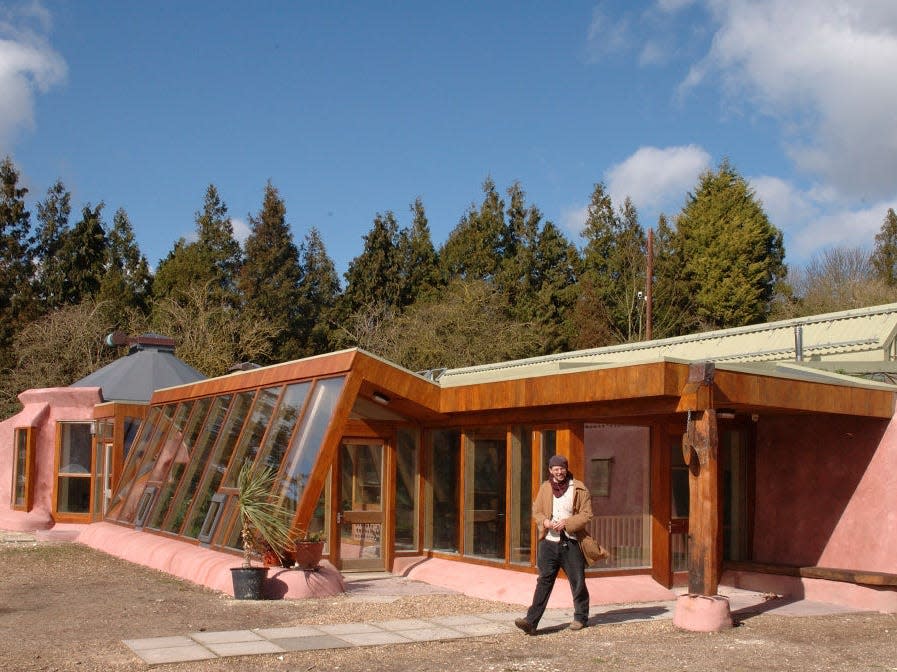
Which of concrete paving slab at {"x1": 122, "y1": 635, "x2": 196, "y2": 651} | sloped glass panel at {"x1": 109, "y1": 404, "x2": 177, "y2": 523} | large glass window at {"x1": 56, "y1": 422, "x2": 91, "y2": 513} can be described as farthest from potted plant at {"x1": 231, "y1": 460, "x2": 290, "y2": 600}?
large glass window at {"x1": 56, "y1": 422, "x2": 91, "y2": 513}

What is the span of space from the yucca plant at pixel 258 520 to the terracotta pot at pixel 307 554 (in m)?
0.21

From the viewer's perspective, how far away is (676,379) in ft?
32.2

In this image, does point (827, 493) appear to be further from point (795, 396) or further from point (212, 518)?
point (212, 518)

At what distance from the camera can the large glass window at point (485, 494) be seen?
1264 cm

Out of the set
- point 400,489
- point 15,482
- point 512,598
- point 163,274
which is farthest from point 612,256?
point 512,598

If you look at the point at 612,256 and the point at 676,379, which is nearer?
the point at 676,379

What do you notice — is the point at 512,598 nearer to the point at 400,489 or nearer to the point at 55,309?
the point at 400,489

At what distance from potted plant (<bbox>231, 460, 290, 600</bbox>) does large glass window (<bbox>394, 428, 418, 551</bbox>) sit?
276cm

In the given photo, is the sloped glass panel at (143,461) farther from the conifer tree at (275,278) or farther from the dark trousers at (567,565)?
the conifer tree at (275,278)

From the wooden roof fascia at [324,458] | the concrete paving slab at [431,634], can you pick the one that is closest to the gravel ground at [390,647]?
the concrete paving slab at [431,634]

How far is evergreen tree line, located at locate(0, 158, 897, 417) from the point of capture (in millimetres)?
35594

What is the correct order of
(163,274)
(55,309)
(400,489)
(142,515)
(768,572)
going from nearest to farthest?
(768,572)
(400,489)
(142,515)
(55,309)
(163,274)

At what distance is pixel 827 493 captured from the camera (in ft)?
38.6

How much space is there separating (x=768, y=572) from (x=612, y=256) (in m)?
31.0
